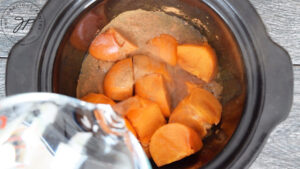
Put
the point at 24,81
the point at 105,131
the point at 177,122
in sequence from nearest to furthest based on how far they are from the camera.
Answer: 1. the point at 105,131
2. the point at 24,81
3. the point at 177,122

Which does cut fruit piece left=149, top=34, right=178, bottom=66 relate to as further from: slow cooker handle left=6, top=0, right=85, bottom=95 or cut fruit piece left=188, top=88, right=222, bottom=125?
slow cooker handle left=6, top=0, right=85, bottom=95

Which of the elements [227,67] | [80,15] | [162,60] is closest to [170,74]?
[162,60]

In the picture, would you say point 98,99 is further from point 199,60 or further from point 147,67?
point 199,60

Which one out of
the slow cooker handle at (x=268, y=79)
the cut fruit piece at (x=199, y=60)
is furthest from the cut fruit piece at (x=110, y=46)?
the slow cooker handle at (x=268, y=79)

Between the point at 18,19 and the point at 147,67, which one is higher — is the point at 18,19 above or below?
→ above

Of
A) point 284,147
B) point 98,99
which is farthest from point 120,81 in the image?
point 284,147

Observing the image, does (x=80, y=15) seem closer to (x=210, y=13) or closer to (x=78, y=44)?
(x=78, y=44)
